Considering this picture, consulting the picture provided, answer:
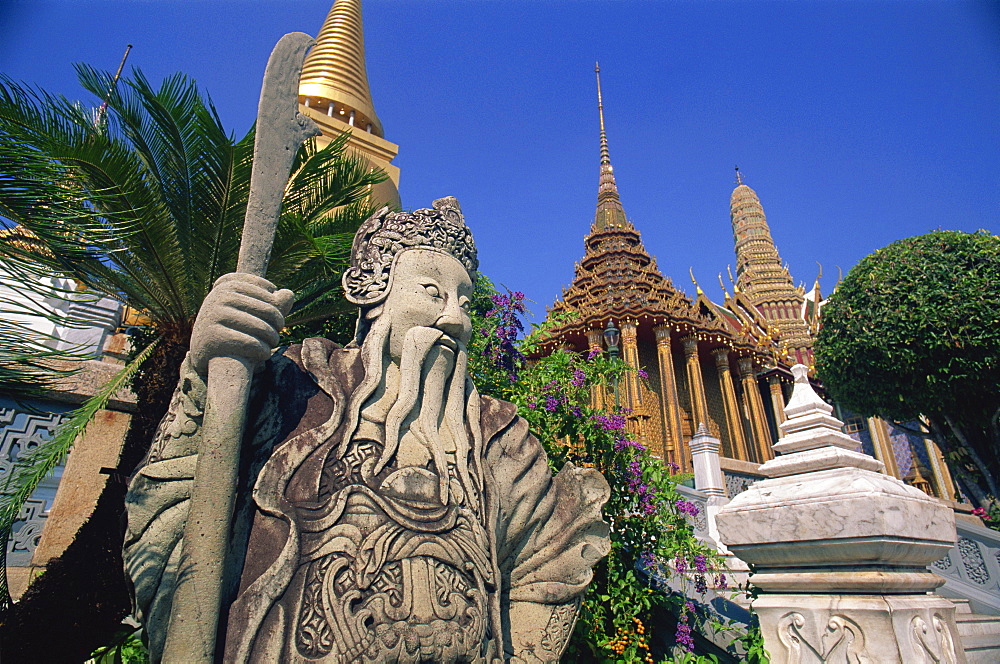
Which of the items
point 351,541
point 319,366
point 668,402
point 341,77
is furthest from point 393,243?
point 668,402

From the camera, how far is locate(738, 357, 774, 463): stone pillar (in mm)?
18891

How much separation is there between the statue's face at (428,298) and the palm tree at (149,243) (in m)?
2.18

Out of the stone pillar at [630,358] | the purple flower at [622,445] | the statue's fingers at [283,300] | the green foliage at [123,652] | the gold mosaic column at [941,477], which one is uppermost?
the stone pillar at [630,358]

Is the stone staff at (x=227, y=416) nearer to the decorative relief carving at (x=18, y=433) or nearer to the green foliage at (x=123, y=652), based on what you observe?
the green foliage at (x=123, y=652)

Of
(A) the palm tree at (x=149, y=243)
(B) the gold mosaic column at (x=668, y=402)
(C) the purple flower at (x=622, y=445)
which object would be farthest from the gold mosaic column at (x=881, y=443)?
(A) the palm tree at (x=149, y=243)

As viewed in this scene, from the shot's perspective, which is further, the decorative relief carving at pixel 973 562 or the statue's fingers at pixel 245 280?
the decorative relief carving at pixel 973 562

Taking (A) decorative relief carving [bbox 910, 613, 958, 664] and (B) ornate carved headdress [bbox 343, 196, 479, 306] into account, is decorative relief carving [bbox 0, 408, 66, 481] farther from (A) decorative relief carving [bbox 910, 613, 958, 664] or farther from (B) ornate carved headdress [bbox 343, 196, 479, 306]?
(A) decorative relief carving [bbox 910, 613, 958, 664]

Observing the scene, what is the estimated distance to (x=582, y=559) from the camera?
223cm

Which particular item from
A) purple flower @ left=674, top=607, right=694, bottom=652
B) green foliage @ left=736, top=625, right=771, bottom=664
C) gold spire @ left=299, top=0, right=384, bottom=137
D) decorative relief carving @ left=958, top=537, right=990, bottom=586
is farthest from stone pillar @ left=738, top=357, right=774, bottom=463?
green foliage @ left=736, top=625, right=771, bottom=664

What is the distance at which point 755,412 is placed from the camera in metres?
19.2

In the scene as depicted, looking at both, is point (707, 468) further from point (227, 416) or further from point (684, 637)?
point (227, 416)

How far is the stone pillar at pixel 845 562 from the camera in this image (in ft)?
7.38

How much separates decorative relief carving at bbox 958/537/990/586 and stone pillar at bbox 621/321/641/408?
9198 mm

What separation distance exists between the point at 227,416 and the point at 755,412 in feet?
65.8
